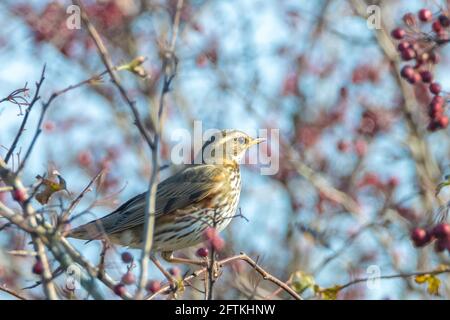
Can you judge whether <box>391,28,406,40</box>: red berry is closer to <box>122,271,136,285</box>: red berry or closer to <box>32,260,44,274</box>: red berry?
<box>122,271,136,285</box>: red berry

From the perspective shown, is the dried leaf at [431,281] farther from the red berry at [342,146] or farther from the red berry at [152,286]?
the red berry at [342,146]

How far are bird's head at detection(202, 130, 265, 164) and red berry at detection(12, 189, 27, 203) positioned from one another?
417 cm

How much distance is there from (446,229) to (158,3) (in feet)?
22.6

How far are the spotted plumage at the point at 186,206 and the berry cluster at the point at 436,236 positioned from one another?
224 cm

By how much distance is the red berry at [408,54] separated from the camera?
19.4 feet

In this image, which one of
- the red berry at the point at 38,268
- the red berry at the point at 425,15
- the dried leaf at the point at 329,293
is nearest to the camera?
the red berry at the point at 38,268

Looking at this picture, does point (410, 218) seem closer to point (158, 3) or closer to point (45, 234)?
point (158, 3)

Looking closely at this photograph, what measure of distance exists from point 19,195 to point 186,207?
10.9 feet

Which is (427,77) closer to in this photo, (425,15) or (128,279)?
(425,15)

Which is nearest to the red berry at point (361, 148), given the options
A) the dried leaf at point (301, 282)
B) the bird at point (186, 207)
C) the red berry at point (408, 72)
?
the bird at point (186, 207)

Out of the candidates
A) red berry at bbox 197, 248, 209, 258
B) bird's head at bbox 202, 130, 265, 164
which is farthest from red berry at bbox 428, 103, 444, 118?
bird's head at bbox 202, 130, 265, 164

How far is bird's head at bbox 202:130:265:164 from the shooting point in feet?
27.5
